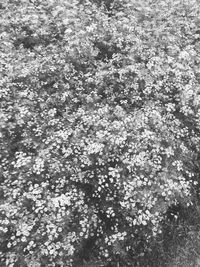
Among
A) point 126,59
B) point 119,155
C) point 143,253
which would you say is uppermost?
point 126,59

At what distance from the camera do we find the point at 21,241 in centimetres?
758

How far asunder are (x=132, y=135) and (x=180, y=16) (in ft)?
25.9

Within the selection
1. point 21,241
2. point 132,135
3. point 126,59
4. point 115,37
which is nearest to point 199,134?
point 132,135

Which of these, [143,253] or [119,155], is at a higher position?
[119,155]

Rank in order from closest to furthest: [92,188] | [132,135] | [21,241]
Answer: [21,241] < [92,188] < [132,135]

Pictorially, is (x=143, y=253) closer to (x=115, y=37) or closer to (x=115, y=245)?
(x=115, y=245)

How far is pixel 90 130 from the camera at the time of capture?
9.69 metres

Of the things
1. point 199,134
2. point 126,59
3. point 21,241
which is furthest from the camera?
point 126,59

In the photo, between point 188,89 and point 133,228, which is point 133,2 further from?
point 133,228

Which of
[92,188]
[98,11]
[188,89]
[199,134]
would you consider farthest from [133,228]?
[98,11]

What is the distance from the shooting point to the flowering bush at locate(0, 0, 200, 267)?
797 cm

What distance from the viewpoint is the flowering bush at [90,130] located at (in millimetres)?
7969

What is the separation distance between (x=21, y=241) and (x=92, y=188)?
2.21 metres

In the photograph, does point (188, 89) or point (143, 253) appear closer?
point (143, 253)
